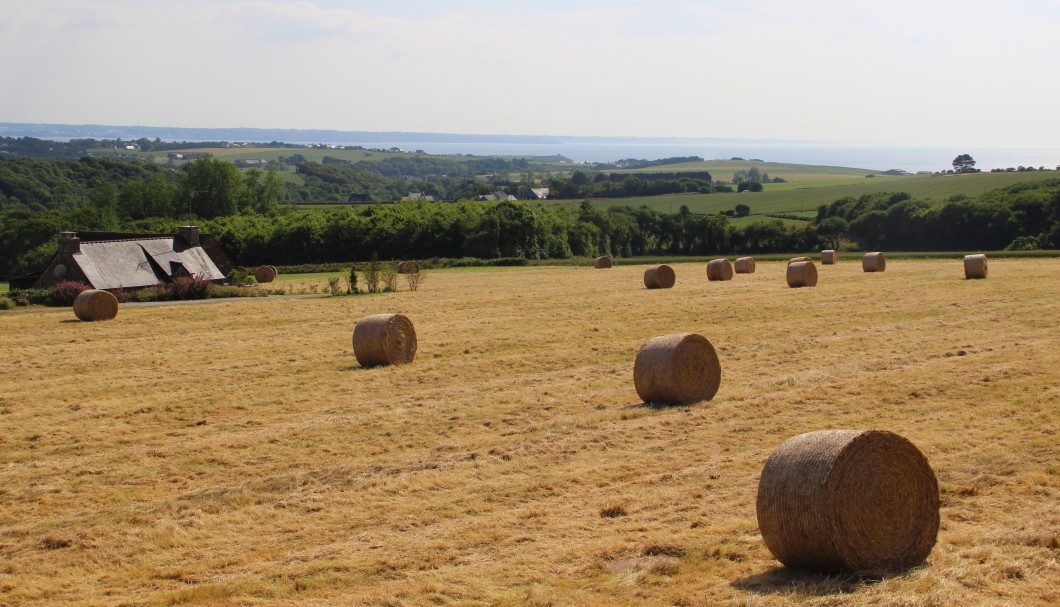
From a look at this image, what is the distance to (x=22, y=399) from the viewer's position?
2112 centimetres

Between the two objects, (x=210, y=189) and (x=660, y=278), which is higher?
(x=210, y=189)

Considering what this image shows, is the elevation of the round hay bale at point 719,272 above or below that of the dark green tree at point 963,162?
below

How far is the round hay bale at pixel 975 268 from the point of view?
39531 mm

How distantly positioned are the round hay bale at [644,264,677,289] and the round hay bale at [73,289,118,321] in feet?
66.0

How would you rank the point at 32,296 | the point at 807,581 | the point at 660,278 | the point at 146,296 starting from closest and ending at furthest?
1. the point at 807,581
2. the point at 660,278
3. the point at 32,296
4. the point at 146,296

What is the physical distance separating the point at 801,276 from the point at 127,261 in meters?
29.7

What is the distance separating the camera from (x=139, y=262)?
158 ft

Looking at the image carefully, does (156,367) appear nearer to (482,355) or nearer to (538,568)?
(482,355)

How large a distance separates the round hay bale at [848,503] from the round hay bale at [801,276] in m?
30.5

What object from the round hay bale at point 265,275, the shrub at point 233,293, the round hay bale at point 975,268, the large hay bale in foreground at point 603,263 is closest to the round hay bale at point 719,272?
the round hay bale at point 975,268

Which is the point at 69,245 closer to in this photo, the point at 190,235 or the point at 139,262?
the point at 139,262

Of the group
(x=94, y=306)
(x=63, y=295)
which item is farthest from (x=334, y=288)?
(x=94, y=306)

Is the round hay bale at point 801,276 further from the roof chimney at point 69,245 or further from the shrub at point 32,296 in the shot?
the roof chimney at point 69,245

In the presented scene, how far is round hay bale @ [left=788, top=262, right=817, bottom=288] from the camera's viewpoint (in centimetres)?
3941
